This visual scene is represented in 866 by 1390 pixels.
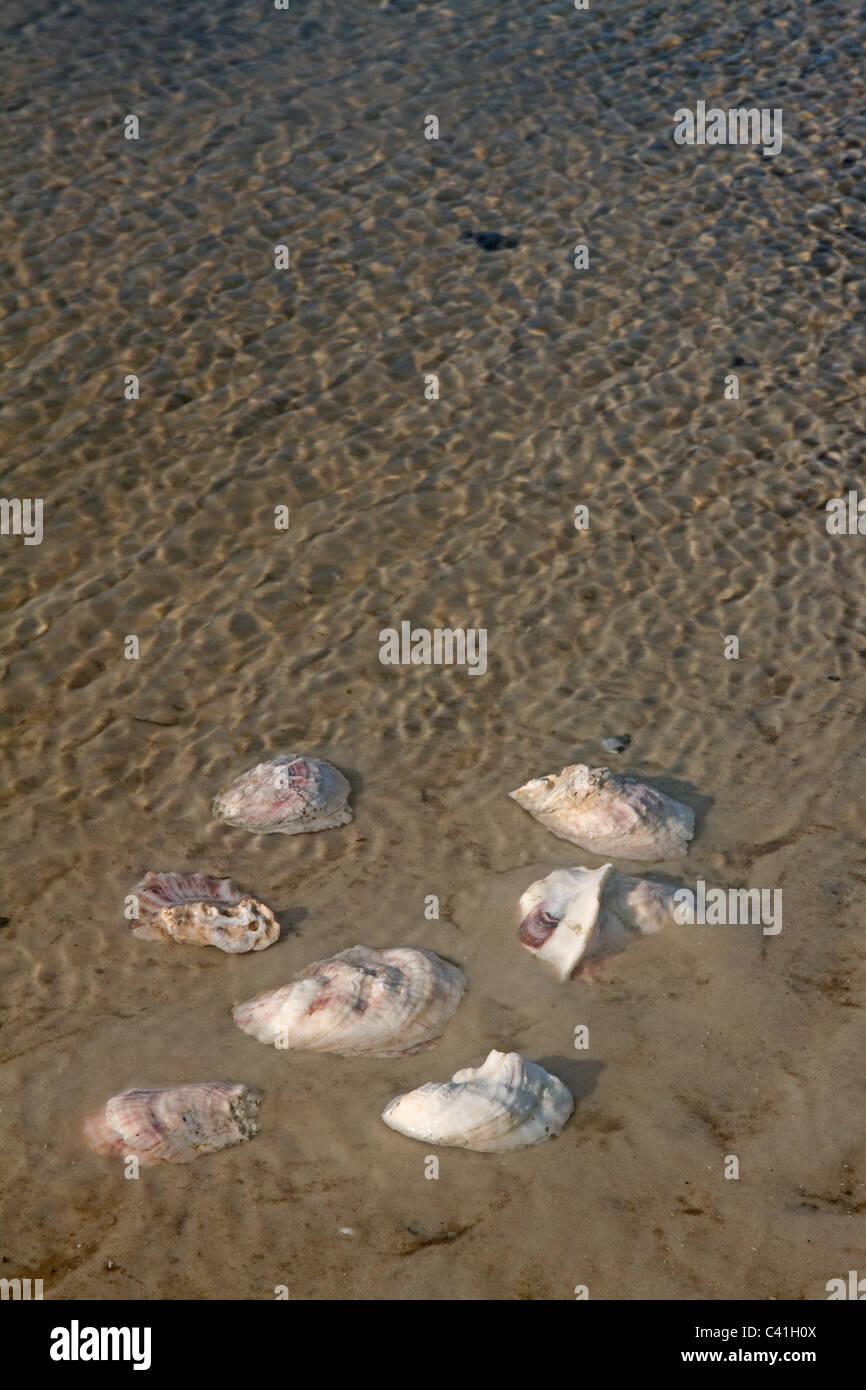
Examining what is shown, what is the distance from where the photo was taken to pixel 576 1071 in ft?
22.3

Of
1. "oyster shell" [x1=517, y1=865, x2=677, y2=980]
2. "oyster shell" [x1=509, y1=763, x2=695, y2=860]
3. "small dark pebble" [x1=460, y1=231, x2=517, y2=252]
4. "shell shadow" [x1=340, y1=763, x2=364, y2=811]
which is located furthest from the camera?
"small dark pebble" [x1=460, y1=231, x2=517, y2=252]

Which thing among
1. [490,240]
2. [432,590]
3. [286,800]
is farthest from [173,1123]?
[490,240]

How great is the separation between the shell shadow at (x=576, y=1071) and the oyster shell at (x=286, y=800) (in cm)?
215

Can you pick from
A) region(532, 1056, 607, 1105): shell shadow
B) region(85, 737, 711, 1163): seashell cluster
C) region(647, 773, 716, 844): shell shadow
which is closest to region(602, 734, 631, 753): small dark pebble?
region(85, 737, 711, 1163): seashell cluster

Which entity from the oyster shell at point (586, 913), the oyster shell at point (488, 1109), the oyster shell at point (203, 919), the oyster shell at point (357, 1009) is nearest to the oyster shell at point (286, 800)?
the oyster shell at point (203, 919)

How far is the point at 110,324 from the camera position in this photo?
468 inches

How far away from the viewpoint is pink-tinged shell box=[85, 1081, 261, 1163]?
6293 mm

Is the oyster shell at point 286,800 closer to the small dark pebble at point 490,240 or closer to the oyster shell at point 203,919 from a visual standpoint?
the oyster shell at point 203,919

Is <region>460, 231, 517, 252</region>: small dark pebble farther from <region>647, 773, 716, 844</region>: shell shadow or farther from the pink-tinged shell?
the pink-tinged shell

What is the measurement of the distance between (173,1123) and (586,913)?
8.11 feet

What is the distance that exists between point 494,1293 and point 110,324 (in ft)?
30.0

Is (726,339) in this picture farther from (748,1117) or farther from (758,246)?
(748,1117)

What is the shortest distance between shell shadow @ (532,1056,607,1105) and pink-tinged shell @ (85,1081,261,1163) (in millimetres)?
1518

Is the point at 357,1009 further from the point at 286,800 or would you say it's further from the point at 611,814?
the point at 611,814
